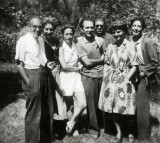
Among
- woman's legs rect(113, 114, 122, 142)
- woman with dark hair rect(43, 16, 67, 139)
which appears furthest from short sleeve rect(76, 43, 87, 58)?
woman's legs rect(113, 114, 122, 142)

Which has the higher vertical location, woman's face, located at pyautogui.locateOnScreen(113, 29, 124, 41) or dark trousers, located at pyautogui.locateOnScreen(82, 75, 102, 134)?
woman's face, located at pyautogui.locateOnScreen(113, 29, 124, 41)

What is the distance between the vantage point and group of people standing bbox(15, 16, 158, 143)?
189 inches

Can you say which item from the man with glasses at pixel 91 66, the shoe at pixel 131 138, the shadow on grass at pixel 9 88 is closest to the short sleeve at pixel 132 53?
the man with glasses at pixel 91 66

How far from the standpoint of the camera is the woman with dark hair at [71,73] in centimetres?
530

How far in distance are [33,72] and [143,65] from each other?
2.00 metres

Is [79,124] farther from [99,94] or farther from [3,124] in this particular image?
[3,124]

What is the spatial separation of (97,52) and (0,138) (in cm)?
257

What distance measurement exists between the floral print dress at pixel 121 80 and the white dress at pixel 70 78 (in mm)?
618

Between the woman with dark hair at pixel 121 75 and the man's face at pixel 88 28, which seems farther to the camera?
the man's face at pixel 88 28

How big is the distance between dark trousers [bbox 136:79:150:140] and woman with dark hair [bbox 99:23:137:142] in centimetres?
21

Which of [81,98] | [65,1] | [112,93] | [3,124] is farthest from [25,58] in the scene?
[65,1]

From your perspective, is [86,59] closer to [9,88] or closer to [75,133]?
[75,133]

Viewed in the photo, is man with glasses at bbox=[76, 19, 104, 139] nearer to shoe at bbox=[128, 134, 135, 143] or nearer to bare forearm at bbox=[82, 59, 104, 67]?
bare forearm at bbox=[82, 59, 104, 67]

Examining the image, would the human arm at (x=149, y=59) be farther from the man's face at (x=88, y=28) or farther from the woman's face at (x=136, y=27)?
the man's face at (x=88, y=28)
